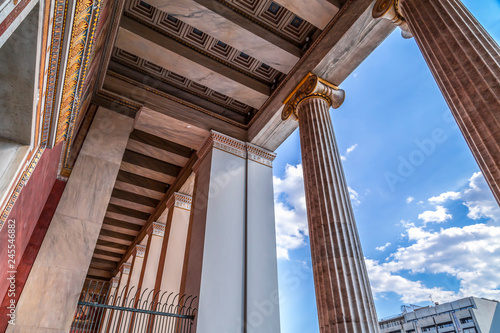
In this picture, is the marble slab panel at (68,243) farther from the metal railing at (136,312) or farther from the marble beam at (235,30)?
the marble beam at (235,30)

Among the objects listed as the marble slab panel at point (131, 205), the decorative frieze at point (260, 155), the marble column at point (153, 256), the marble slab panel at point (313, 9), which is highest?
the marble slab panel at point (313, 9)

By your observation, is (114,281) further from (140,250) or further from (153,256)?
(153,256)

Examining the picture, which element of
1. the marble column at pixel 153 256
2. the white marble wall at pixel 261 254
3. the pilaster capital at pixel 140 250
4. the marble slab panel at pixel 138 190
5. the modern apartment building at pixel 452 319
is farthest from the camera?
the modern apartment building at pixel 452 319

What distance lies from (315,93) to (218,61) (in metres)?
2.85

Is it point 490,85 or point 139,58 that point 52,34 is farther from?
point 139,58

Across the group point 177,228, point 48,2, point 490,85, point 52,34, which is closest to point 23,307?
point 52,34

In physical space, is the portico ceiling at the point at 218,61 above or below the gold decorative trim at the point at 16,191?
above

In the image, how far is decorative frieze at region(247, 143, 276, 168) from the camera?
847 cm

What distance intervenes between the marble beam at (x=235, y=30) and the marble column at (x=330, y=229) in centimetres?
135

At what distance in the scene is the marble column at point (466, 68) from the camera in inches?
109

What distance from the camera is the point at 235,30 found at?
6.71m

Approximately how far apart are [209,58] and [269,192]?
376cm

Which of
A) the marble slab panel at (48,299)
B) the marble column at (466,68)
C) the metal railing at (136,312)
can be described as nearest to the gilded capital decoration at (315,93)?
the marble column at (466,68)

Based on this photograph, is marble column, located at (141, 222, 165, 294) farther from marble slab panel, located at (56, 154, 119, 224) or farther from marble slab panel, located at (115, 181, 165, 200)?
marble slab panel, located at (56, 154, 119, 224)
